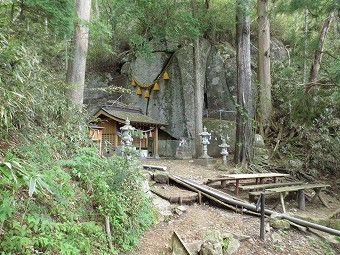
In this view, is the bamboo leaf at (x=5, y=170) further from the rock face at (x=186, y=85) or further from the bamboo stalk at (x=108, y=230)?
the rock face at (x=186, y=85)

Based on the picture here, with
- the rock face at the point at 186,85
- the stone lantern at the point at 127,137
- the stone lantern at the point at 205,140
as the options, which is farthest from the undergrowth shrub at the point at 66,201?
the rock face at the point at 186,85

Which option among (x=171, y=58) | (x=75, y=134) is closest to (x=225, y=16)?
(x=171, y=58)

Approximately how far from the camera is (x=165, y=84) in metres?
16.5

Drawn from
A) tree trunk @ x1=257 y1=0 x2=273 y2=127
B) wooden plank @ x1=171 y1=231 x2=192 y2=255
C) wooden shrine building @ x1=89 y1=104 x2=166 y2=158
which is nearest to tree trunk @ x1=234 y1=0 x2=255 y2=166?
tree trunk @ x1=257 y1=0 x2=273 y2=127

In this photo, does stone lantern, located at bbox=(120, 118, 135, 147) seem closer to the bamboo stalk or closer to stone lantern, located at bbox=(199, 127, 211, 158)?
the bamboo stalk

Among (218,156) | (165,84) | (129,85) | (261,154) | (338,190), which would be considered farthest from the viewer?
(129,85)

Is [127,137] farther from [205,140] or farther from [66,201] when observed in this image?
[205,140]

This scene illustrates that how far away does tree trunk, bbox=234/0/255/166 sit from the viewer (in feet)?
34.0

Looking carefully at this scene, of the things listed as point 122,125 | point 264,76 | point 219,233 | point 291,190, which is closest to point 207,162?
point 122,125

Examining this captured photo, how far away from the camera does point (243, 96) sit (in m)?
10.8

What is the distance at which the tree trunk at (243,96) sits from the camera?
10.4 metres

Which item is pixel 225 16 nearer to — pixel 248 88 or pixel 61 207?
pixel 248 88

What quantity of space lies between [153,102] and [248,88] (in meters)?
7.07

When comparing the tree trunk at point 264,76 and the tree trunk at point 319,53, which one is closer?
the tree trunk at point 319,53
